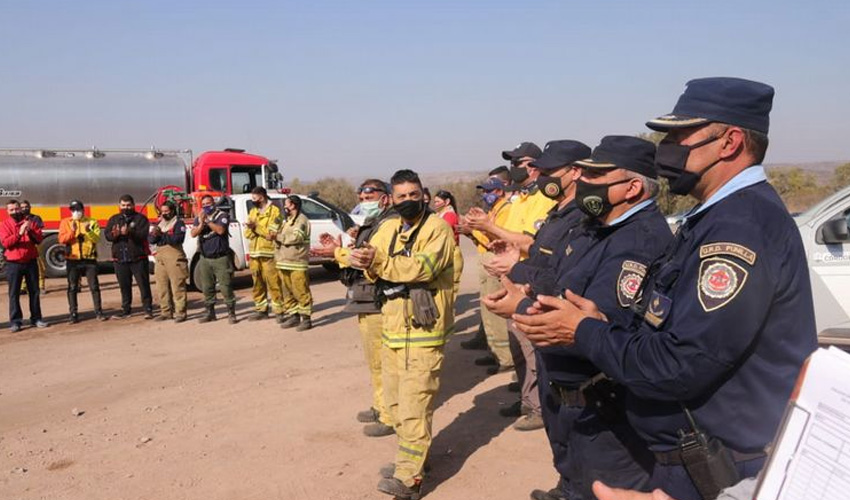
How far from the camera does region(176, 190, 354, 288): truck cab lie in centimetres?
A: 1266

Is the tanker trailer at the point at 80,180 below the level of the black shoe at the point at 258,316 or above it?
above

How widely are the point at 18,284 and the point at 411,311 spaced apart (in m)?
8.32

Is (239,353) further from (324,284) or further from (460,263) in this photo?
(324,284)

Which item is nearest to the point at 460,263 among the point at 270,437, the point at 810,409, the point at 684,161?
the point at 270,437

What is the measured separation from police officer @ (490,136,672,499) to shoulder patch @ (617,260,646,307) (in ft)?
0.04

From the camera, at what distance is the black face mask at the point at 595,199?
2.78 metres

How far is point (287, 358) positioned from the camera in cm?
806

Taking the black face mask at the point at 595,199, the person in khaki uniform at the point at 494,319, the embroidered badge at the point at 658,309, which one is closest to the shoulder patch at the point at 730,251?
the embroidered badge at the point at 658,309

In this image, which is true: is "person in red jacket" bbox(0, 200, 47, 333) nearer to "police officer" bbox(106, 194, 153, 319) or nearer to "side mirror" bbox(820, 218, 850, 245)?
"police officer" bbox(106, 194, 153, 319)

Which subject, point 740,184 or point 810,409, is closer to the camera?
point 810,409

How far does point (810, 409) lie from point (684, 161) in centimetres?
100

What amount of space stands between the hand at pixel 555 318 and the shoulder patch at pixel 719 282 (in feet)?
1.35

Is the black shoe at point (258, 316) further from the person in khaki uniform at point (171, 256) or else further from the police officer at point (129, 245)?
the police officer at point (129, 245)

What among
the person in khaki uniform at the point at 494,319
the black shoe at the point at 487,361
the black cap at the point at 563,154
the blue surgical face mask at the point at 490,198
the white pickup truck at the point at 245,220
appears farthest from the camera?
the white pickup truck at the point at 245,220
